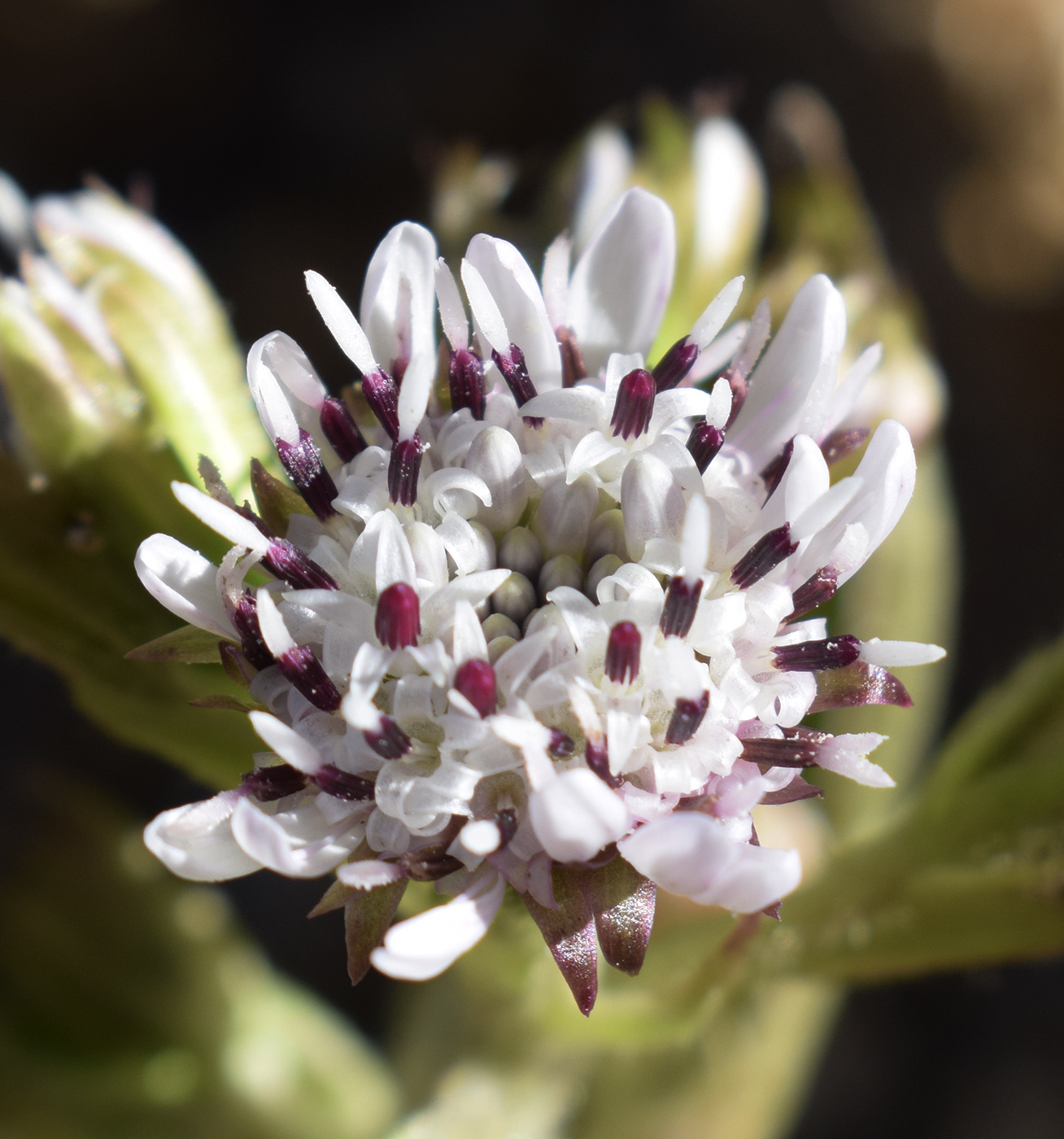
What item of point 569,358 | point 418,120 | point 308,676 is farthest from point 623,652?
point 418,120

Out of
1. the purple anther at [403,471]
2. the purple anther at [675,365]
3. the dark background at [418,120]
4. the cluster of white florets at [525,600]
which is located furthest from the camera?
the dark background at [418,120]

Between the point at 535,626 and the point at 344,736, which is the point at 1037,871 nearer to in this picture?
the point at 535,626

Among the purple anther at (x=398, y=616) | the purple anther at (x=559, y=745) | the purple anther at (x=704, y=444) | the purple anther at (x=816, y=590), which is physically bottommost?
the purple anther at (x=816, y=590)

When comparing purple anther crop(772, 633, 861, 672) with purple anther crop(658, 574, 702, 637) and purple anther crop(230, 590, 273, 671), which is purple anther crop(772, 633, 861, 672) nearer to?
purple anther crop(658, 574, 702, 637)

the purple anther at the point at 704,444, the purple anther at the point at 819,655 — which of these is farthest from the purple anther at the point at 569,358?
the purple anther at the point at 819,655

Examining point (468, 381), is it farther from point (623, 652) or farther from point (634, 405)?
point (623, 652)

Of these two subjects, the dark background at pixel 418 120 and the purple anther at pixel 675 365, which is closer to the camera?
the purple anther at pixel 675 365

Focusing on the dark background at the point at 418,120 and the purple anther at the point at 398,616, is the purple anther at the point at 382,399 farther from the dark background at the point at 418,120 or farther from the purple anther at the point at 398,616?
the dark background at the point at 418,120
